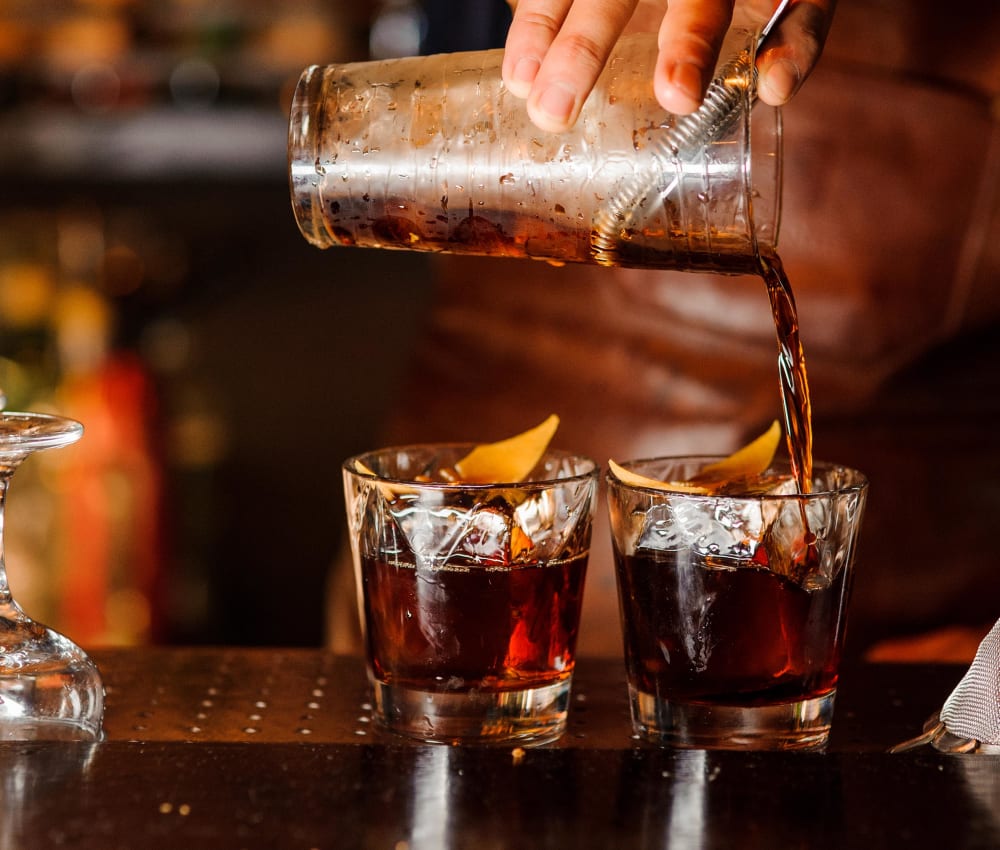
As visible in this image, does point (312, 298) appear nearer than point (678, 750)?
No

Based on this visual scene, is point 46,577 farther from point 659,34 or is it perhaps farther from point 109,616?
point 659,34

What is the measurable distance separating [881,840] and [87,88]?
6.91 feet

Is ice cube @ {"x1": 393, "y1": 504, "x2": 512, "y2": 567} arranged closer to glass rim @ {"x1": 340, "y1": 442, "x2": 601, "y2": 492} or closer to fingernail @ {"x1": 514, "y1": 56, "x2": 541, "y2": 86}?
glass rim @ {"x1": 340, "y1": 442, "x2": 601, "y2": 492}

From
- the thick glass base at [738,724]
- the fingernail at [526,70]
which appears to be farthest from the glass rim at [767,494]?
the fingernail at [526,70]

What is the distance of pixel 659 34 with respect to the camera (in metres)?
0.74

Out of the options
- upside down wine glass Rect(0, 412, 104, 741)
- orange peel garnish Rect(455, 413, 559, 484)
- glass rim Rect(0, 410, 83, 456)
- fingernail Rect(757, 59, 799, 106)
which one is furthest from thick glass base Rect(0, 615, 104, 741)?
fingernail Rect(757, 59, 799, 106)

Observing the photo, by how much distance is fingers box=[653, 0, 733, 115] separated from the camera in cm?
70

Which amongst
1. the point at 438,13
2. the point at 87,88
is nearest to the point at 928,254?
the point at 438,13

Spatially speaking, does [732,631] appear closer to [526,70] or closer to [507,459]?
[507,459]

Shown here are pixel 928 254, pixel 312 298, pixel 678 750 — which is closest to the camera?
pixel 678 750

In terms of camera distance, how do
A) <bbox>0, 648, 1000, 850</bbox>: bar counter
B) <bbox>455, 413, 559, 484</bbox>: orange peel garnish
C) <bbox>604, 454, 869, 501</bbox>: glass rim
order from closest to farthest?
<bbox>0, 648, 1000, 850</bbox>: bar counter → <bbox>604, 454, 869, 501</bbox>: glass rim → <bbox>455, 413, 559, 484</bbox>: orange peel garnish

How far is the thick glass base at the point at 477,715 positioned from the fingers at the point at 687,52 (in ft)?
1.05

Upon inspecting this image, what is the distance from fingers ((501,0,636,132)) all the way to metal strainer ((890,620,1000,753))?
0.37 m

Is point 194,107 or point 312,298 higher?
point 194,107
